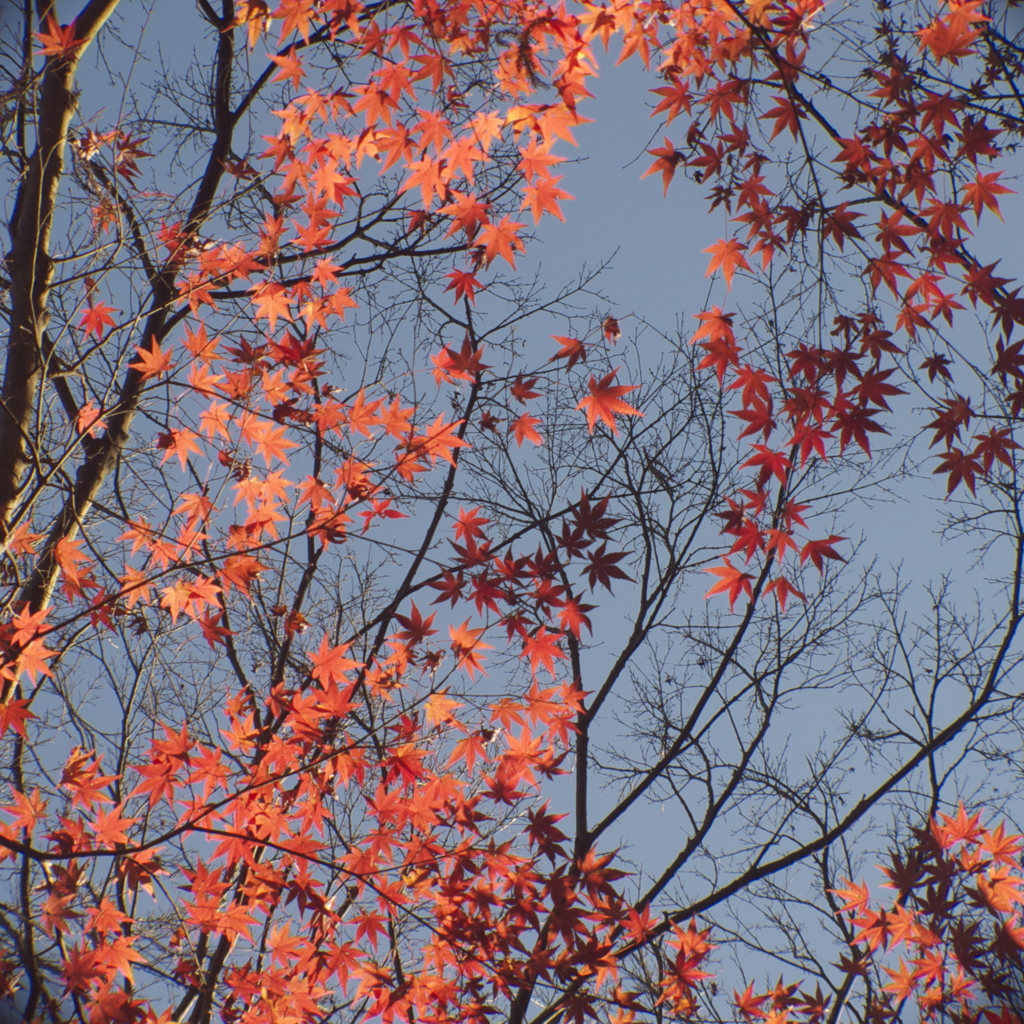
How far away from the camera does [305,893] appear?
382 centimetres

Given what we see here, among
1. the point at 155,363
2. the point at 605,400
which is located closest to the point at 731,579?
the point at 605,400

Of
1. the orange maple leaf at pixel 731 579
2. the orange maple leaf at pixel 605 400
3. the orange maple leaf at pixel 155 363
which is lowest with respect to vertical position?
the orange maple leaf at pixel 731 579

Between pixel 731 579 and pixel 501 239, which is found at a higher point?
pixel 501 239

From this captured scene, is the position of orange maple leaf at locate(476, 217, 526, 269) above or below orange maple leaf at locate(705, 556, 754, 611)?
above

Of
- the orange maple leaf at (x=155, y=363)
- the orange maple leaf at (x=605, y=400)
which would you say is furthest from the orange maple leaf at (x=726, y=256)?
the orange maple leaf at (x=155, y=363)

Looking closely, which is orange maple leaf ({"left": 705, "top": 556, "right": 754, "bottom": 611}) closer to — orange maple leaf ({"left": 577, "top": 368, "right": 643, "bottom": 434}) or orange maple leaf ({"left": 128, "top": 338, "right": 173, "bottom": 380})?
orange maple leaf ({"left": 577, "top": 368, "right": 643, "bottom": 434})

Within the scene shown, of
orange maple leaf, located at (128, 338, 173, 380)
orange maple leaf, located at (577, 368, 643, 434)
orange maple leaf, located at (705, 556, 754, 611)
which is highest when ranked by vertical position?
orange maple leaf, located at (128, 338, 173, 380)

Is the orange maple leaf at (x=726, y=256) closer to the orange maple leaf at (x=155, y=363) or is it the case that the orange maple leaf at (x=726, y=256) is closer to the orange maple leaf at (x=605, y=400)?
the orange maple leaf at (x=605, y=400)

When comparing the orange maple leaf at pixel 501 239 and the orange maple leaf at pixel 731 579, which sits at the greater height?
the orange maple leaf at pixel 501 239

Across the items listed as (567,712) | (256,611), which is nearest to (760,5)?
(567,712)

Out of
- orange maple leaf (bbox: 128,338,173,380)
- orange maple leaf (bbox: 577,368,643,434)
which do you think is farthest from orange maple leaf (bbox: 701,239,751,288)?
orange maple leaf (bbox: 128,338,173,380)

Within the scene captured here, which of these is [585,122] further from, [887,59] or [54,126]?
[54,126]

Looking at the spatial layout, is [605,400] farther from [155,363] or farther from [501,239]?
[155,363]

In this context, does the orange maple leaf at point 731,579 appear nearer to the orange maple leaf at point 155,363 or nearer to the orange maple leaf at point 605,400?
the orange maple leaf at point 605,400
